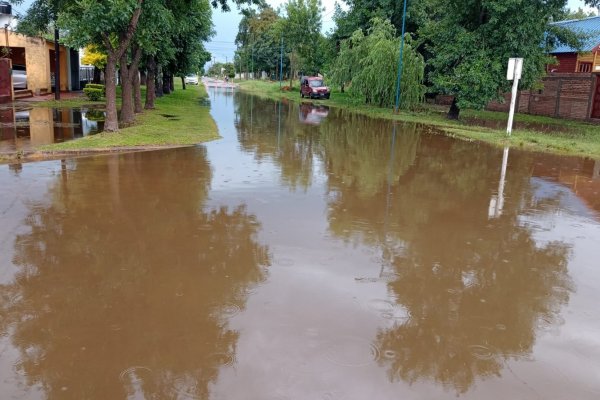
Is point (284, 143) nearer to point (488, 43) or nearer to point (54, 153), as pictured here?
point (54, 153)

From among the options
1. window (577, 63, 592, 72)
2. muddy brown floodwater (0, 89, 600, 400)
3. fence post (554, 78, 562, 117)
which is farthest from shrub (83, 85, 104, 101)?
window (577, 63, 592, 72)

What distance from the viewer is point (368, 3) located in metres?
37.2

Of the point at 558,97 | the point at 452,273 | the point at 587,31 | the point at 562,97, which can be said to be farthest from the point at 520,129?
the point at 452,273

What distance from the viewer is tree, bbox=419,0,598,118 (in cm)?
2342

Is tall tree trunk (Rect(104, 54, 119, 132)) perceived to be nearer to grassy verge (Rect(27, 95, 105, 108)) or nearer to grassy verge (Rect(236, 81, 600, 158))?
grassy verge (Rect(27, 95, 105, 108))

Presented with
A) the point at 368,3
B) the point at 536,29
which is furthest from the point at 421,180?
the point at 368,3

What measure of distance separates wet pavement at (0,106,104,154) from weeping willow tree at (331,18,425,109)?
15538mm

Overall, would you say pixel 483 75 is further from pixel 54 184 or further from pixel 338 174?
pixel 54 184

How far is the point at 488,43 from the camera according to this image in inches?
987

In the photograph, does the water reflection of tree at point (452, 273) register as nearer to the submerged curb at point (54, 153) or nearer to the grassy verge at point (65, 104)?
the submerged curb at point (54, 153)

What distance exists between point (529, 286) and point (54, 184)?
8.33 meters

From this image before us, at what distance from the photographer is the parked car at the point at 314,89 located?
45.7m

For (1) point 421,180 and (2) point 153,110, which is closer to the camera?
(1) point 421,180

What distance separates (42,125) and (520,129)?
64.7 ft
